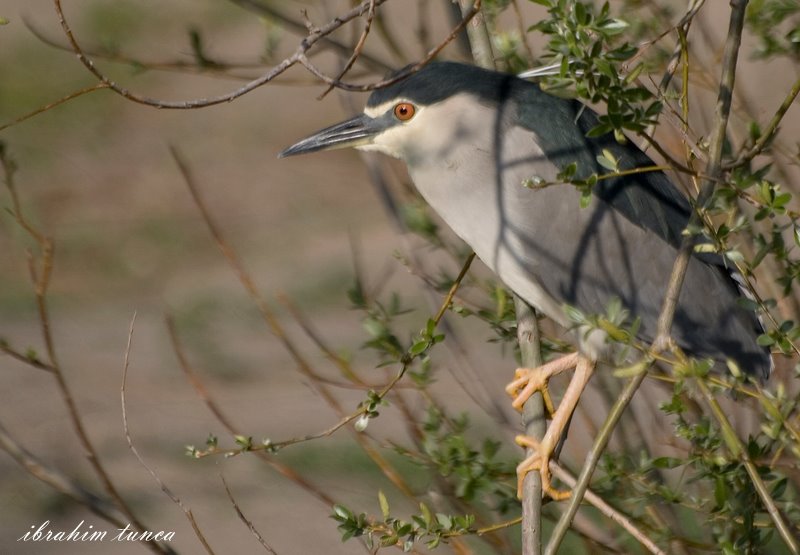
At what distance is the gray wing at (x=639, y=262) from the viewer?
2.72 m

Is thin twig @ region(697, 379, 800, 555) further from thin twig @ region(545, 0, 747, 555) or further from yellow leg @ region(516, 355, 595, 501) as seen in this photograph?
yellow leg @ region(516, 355, 595, 501)

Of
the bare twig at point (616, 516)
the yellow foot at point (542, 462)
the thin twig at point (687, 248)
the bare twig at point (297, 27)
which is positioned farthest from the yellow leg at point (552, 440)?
the bare twig at point (297, 27)

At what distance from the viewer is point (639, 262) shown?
2795mm

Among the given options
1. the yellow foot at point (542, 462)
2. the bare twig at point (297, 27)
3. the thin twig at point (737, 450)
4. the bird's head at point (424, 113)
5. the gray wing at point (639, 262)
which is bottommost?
the thin twig at point (737, 450)

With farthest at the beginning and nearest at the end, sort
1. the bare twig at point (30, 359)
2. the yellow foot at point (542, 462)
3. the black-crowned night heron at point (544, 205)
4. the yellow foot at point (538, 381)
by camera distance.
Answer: the black-crowned night heron at point (544, 205), the yellow foot at point (538, 381), the yellow foot at point (542, 462), the bare twig at point (30, 359)

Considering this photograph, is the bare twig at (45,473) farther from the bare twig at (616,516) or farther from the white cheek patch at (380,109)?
the white cheek patch at (380,109)

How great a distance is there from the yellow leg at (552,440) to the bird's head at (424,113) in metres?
0.65

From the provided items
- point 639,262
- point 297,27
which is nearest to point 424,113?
point 297,27

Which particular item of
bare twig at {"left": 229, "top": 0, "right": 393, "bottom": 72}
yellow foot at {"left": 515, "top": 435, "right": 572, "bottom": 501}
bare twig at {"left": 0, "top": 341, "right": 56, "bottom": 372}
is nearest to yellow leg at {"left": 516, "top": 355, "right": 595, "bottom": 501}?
yellow foot at {"left": 515, "top": 435, "right": 572, "bottom": 501}

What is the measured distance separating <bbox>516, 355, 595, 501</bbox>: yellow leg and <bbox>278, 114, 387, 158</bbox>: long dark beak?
76cm

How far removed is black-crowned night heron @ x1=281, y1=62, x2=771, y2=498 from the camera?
269 centimetres

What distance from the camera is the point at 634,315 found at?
2756 millimetres

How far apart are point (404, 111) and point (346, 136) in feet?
0.52

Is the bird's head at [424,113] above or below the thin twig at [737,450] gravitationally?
above
